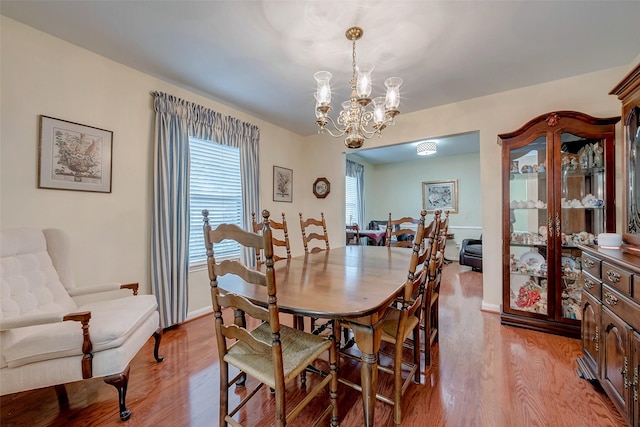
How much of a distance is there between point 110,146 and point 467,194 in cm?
670

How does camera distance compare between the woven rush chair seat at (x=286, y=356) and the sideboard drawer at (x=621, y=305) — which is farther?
the sideboard drawer at (x=621, y=305)

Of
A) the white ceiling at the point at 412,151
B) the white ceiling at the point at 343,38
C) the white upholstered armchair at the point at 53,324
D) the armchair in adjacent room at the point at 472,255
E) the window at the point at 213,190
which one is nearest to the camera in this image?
the white upholstered armchair at the point at 53,324

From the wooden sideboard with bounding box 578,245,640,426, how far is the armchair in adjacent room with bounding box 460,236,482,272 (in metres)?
3.24

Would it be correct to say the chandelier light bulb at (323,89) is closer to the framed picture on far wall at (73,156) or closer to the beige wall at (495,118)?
the framed picture on far wall at (73,156)

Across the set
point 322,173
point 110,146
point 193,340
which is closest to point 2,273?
point 110,146

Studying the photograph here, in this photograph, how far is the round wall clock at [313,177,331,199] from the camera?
435 centimetres

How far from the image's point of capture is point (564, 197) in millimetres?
2510

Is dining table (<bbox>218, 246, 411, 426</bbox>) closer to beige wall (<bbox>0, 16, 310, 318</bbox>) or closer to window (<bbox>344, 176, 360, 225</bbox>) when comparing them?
beige wall (<bbox>0, 16, 310, 318</bbox>)

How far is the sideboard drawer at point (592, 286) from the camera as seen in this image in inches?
64.4

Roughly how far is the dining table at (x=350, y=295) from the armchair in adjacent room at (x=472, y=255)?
3.81 metres

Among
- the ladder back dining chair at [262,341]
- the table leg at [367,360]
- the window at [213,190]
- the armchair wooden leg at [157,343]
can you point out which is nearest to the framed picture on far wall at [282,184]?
the window at [213,190]

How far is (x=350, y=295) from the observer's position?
1.30m

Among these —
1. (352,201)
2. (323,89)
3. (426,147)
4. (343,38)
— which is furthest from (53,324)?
(352,201)

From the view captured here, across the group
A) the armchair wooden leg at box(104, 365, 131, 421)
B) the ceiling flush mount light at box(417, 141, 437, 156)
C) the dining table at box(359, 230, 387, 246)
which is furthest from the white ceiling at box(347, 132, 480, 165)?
the armchair wooden leg at box(104, 365, 131, 421)
